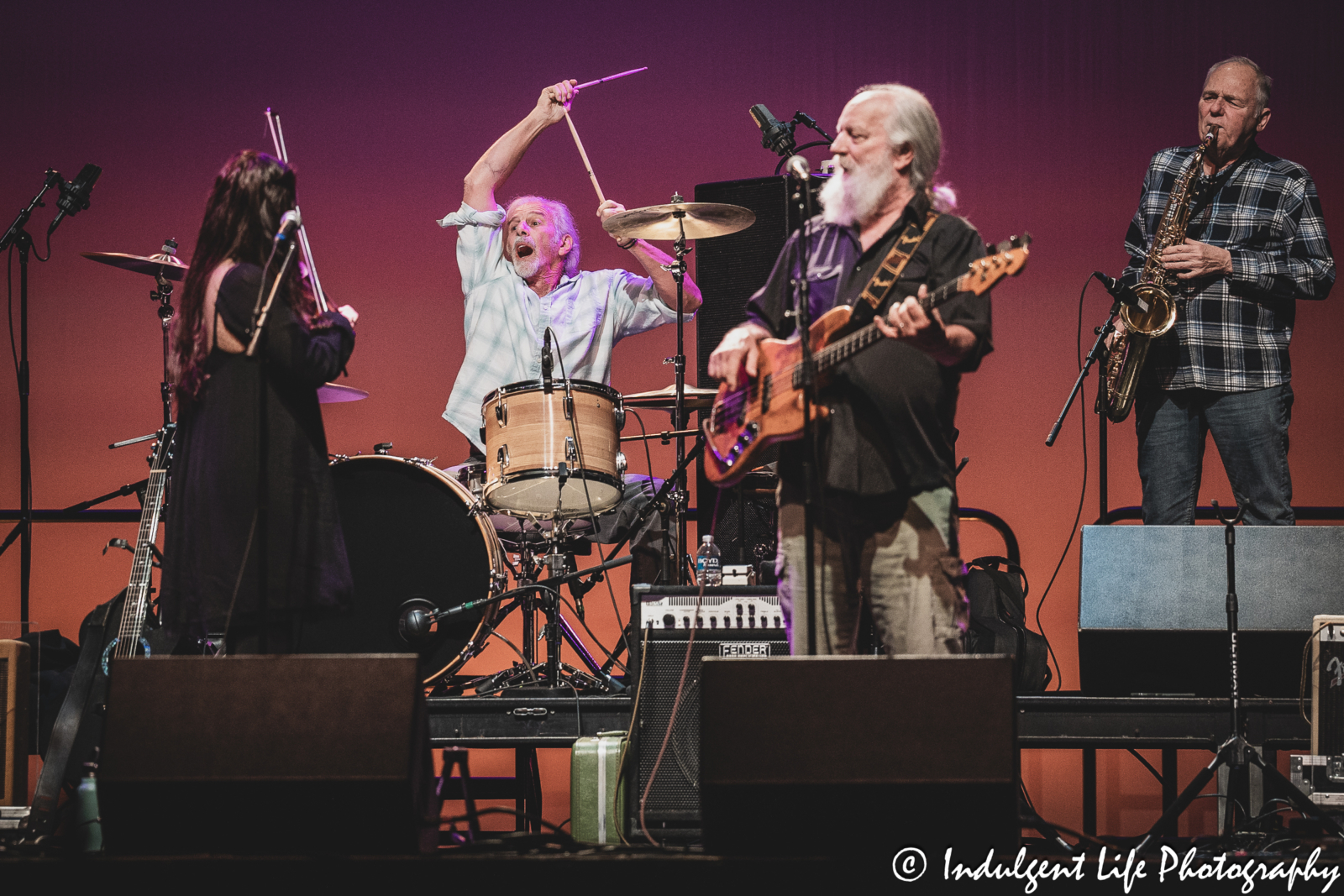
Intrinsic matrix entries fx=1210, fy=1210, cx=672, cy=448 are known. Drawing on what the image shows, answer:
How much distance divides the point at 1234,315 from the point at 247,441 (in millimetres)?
3584

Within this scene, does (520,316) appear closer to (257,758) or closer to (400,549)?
(400,549)

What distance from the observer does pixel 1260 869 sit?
2336 mm

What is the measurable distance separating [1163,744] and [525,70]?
4.84 m

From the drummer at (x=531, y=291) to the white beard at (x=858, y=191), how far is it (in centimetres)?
277

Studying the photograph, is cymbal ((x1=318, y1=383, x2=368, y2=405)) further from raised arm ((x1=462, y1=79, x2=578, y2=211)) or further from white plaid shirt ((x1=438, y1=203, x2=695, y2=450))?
raised arm ((x1=462, y1=79, x2=578, y2=211))

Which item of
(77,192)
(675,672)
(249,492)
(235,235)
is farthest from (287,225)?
(77,192)

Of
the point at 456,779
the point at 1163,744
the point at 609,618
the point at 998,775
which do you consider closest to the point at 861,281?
the point at 998,775

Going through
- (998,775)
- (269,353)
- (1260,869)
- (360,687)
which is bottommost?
(1260,869)

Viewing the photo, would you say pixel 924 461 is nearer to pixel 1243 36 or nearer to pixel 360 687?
pixel 360 687

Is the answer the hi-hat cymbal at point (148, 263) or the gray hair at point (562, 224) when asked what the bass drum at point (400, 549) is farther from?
the gray hair at point (562, 224)

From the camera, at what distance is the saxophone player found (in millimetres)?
4465

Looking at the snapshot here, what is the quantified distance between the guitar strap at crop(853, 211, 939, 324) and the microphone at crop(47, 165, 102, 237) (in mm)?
4405

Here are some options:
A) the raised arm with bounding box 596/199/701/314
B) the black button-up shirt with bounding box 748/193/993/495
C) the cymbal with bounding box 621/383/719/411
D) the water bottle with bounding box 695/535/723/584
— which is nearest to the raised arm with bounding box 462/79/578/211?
the raised arm with bounding box 596/199/701/314

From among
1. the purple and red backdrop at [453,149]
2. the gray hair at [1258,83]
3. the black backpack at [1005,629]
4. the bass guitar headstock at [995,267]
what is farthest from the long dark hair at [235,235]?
the purple and red backdrop at [453,149]
